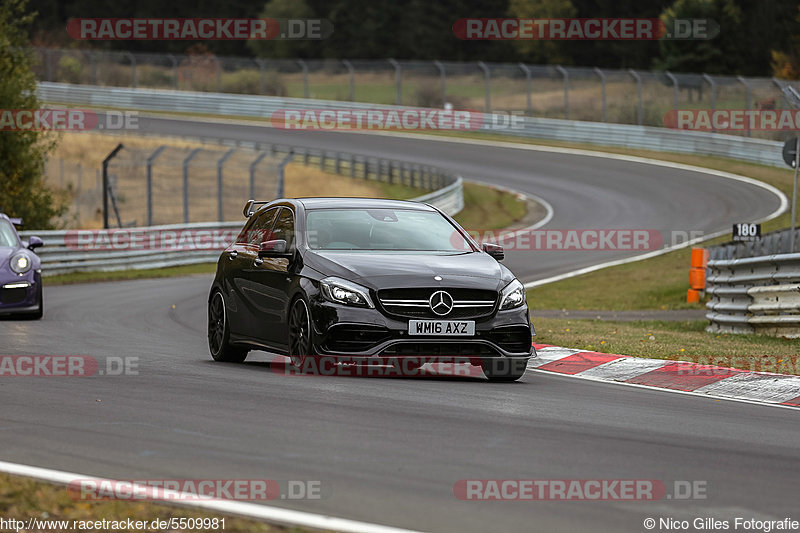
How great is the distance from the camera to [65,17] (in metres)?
109

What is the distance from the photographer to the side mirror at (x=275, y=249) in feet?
35.7

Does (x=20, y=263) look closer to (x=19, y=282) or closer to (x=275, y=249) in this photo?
(x=19, y=282)

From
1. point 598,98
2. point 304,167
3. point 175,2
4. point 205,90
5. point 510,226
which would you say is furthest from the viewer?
point 175,2

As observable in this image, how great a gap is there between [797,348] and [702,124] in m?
39.0

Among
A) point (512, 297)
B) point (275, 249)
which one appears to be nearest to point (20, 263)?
point (275, 249)

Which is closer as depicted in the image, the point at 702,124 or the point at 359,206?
the point at 359,206

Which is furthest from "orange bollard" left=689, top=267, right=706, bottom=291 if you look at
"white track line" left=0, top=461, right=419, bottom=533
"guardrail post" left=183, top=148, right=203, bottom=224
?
"white track line" left=0, top=461, right=419, bottom=533

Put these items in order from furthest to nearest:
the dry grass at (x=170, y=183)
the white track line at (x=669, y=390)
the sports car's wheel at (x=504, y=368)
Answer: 1. the dry grass at (x=170, y=183)
2. the sports car's wheel at (x=504, y=368)
3. the white track line at (x=669, y=390)

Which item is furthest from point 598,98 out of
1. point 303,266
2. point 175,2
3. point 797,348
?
point 175,2

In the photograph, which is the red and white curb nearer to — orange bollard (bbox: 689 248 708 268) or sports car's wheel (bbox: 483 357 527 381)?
sports car's wheel (bbox: 483 357 527 381)

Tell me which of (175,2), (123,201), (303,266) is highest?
(175,2)

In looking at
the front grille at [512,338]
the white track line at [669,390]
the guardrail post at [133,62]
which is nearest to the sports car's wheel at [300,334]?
the front grille at [512,338]

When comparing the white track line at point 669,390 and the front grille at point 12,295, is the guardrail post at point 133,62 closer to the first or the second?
the front grille at point 12,295

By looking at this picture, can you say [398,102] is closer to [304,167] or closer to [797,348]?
[304,167]
